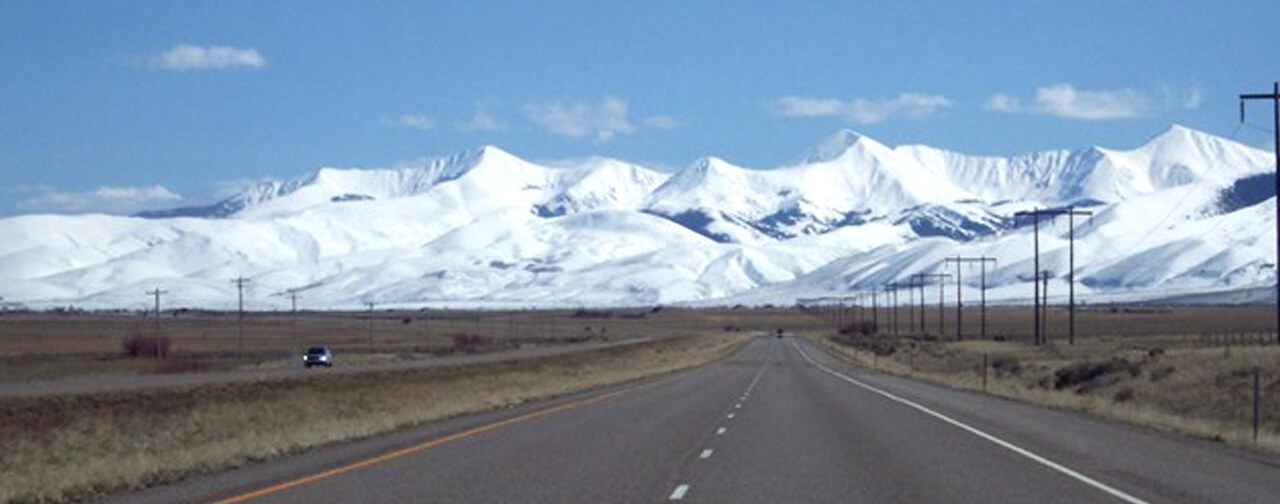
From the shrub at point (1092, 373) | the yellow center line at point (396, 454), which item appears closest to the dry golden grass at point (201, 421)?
the yellow center line at point (396, 454)

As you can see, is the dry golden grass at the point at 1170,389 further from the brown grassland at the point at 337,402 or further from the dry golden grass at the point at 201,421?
the dry golden grass at the point at 201,421

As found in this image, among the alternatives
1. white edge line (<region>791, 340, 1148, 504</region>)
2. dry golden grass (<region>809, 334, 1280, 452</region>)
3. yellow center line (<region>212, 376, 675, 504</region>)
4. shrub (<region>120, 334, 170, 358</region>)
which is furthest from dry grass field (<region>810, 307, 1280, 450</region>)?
shrub (<region>120, 334, 170, 358</region>)

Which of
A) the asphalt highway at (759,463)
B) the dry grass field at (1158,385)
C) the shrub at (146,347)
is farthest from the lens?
the shrub at (146,347)

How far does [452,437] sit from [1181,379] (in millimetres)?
25436

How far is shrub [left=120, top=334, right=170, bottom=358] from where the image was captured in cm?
9388

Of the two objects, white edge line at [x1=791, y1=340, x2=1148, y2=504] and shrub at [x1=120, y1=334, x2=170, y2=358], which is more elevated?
white edge line at [x1=791, y1=340, x2=1148, y2=504]

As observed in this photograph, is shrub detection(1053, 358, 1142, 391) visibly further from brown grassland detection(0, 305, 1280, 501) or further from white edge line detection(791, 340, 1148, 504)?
white edge line detection(791, 340, 1148, 504)

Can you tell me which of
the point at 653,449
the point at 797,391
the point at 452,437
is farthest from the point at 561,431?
the point at 797,391

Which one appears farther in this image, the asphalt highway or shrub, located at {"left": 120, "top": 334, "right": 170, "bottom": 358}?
Result: shrub, located at {"left": 120, "top": 334, "right": 170, "bottom": 358}

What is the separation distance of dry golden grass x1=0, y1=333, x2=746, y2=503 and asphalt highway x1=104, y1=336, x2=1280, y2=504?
0.94m

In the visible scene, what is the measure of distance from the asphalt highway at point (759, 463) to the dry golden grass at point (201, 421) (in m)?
0.94

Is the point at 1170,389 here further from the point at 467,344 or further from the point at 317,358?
the point at 467,344

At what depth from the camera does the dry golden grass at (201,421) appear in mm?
22922

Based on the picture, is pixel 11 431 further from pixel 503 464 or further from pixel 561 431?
pixel 503 464
